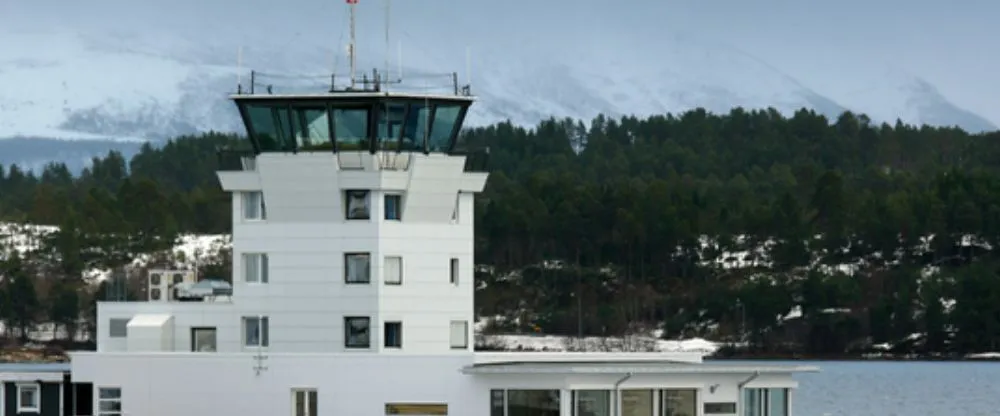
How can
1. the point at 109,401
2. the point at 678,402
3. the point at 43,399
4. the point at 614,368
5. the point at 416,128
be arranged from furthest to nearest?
the point at 43,399 → the point at 416,128 → the point at 109,401 → the point at 678,402 → the point at 614,368

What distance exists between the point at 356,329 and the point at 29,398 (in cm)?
617

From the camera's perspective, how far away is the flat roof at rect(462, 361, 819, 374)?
44438 millimetres

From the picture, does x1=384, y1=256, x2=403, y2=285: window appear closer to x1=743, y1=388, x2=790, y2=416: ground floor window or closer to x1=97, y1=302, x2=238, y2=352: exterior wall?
x1=97, y1=302, x2=238, y2=352: exterior wall

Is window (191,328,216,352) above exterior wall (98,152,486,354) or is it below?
below

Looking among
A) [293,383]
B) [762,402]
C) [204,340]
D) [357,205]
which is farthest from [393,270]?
[762,402]

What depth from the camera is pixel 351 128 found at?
155ft

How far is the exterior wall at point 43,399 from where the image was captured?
4766 cm

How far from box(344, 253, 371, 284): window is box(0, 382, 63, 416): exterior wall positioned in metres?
5.53

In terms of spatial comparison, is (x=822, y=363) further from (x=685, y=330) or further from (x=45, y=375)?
(x=45, y=375)

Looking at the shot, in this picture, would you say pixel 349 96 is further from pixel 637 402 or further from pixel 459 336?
pixel 637 402

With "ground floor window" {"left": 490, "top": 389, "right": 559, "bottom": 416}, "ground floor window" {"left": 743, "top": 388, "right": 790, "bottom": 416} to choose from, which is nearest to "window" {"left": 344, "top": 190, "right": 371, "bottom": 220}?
"ground floor window" {"left": 490, "top": 389, "right": 559, "bottom": 416}

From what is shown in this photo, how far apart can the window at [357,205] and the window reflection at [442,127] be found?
1.62 metres

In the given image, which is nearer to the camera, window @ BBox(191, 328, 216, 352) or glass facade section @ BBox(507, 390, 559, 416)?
glass facade section @ BBox(507, 390, 559, 416)

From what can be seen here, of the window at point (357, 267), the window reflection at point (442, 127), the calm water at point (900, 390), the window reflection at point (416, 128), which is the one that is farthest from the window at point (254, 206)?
the calm water at point (900, 390)
